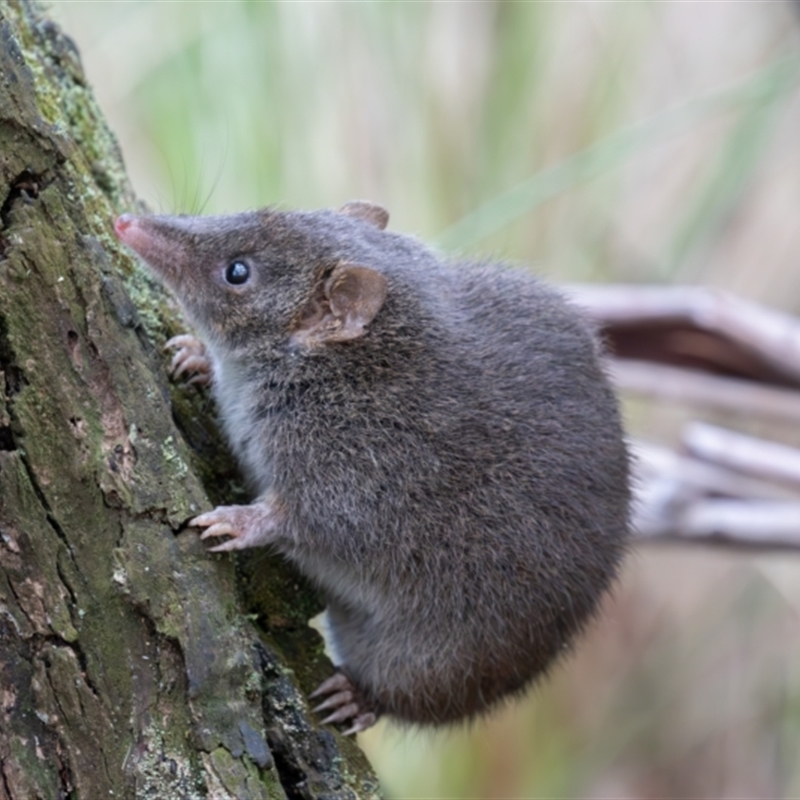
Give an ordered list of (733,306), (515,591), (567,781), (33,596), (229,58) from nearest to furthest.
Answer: (33,596), (515,591), (733,306), (229,58), (567,781)

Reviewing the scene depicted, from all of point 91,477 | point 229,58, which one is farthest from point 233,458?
point 229,58

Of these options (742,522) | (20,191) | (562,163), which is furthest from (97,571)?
(562,163)

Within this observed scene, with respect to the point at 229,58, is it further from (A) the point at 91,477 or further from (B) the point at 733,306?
(A) the point at 91,477

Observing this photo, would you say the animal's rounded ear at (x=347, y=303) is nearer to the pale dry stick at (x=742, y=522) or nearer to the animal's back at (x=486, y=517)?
the animal's back at (x=486, y=517)

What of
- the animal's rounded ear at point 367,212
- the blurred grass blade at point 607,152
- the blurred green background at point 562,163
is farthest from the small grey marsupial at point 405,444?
the blurred green background at point 562,163

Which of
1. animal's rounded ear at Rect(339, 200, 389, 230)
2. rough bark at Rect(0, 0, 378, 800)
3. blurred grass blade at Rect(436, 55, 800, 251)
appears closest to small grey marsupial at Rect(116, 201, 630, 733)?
animal's rounded ear at Rect(339, 200, 389, 230)

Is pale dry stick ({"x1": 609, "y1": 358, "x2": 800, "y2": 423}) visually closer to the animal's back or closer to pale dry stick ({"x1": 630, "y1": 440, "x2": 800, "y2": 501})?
pale dry stick ({"x1": 630, "y1": 440, "x2": 800, "y2": 501})

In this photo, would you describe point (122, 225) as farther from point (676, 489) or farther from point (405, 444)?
point (676, 489)
